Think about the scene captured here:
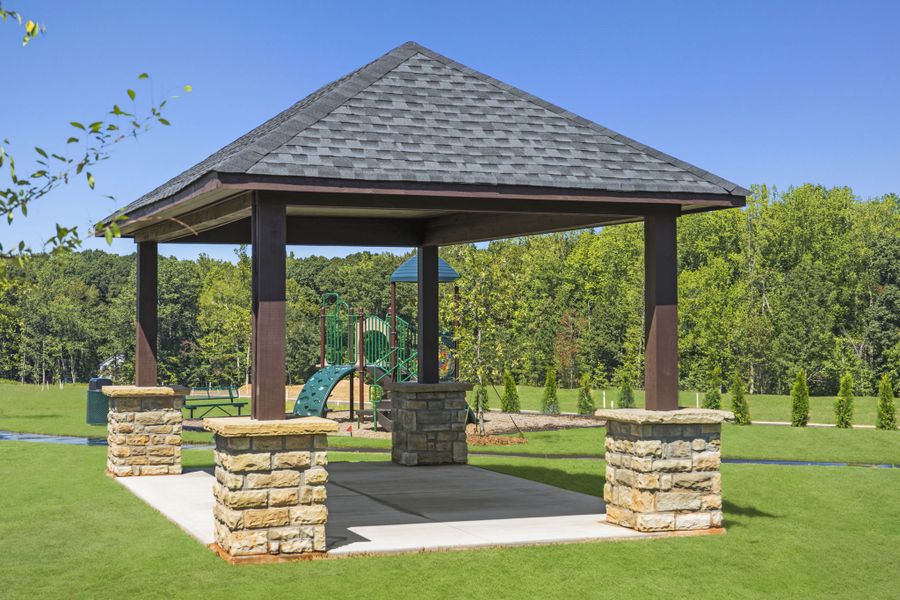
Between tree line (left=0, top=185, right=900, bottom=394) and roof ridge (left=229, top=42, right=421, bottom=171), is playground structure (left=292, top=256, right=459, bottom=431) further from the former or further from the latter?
tree line (left=0, top=185, right=900, bottom=394)

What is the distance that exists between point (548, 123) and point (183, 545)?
5.66m

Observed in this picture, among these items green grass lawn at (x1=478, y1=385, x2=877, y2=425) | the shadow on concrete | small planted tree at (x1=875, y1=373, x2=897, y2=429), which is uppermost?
small planted tree at (x1=875, y1=373, x2=897, y2=429)

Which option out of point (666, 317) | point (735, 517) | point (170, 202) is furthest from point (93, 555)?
point (735, 517)

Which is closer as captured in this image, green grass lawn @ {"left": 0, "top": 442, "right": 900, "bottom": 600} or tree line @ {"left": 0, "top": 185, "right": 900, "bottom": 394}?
green grass lawn @ {"left": 0, "top": 442, "right": 900, "bottom": 600}

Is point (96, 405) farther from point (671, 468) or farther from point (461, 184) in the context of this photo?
point (671, 468)

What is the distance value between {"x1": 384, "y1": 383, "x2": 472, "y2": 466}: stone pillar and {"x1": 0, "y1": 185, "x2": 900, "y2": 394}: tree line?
2506 cm

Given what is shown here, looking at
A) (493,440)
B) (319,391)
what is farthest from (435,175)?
(319,391)

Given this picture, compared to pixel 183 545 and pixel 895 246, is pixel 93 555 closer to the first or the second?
pixel 183 545

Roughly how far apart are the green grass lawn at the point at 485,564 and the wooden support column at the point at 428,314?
496cm

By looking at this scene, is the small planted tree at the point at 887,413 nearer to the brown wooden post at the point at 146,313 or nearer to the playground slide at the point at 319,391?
the playground slide at the point at 319,391

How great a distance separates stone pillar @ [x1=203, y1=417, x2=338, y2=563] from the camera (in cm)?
874

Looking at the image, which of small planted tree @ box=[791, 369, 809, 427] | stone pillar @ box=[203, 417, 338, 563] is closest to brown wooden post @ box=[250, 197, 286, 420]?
stone pillar @ box=[203, 417, 338, 563]

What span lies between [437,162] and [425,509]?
13.6ft

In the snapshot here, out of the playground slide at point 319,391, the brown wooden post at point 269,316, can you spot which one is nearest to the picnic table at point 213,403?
the playground slide at point 319,391
